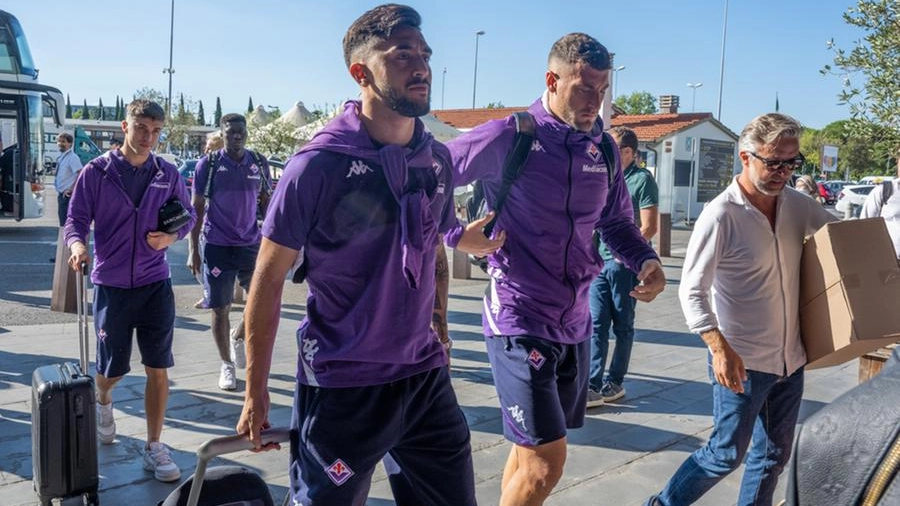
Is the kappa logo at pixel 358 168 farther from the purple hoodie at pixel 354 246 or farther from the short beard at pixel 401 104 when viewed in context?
the short beard at pixel 401 104

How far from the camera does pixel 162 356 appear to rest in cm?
423

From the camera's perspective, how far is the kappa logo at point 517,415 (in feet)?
9.96

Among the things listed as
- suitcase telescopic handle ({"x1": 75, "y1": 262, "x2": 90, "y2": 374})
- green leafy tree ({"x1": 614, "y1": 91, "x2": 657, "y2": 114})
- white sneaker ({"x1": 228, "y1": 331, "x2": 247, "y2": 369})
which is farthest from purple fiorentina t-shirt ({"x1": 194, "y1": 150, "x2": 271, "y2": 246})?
green leafy tree ({"x1": 614, "y1": 91, "x2": 657, "y2": 114})

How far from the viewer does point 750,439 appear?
328 centimetres

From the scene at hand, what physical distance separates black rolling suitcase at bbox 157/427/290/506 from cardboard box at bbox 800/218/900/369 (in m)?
2.19

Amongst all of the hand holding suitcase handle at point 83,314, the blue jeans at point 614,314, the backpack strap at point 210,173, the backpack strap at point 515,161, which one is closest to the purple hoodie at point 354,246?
the backpack strap at point 515,161

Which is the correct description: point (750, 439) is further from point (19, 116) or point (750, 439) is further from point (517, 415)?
point (19, 116)

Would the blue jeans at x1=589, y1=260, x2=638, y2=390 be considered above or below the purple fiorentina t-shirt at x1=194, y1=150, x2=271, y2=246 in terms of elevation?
below

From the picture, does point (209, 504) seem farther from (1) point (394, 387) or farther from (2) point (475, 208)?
(2) point (475, 208)

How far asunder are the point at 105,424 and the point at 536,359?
2843mm

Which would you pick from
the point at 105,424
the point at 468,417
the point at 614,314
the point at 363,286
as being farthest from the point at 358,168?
the point at 614,314

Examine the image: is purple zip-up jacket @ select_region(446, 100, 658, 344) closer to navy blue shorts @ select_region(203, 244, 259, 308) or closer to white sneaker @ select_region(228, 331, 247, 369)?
navy blue shorts @ select_region(203, 244, 259, 308)

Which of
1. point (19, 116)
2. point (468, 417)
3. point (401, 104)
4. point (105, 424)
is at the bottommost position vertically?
point (468, 417)

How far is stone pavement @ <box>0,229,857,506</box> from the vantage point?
4.21 m
